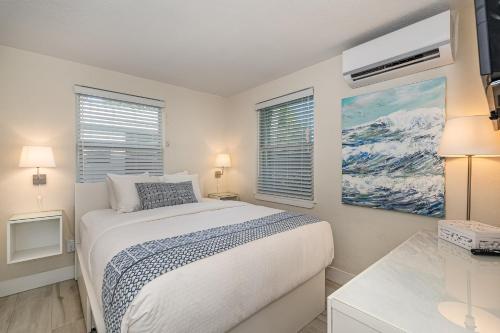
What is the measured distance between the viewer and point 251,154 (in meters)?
3.68

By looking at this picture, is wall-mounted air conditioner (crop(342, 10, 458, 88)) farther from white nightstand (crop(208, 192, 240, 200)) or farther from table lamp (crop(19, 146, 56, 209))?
table lamp (crop(19, 146, 56, 209))

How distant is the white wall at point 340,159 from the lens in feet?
5.72

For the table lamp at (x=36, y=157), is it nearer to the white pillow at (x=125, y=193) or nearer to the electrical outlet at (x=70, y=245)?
the white pillow at (x=125, y=193)

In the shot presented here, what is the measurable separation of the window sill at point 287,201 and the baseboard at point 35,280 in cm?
246

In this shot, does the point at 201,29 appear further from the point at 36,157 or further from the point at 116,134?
the point at 36,157

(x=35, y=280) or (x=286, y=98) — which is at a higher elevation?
(x=286, y=98)

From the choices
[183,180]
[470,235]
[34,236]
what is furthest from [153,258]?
[34,236]

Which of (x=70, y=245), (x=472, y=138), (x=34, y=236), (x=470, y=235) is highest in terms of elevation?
(x=472, y=138)

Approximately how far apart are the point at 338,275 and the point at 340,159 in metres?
1.27

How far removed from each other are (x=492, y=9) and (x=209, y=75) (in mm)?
2860

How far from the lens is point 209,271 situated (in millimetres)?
1206

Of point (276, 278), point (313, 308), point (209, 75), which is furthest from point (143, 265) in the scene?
point (209, 75)

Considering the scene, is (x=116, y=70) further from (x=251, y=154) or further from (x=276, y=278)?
(x=276, y=278)

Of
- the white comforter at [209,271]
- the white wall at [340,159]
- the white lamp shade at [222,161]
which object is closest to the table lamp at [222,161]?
the white lamp shade at [222,161]
